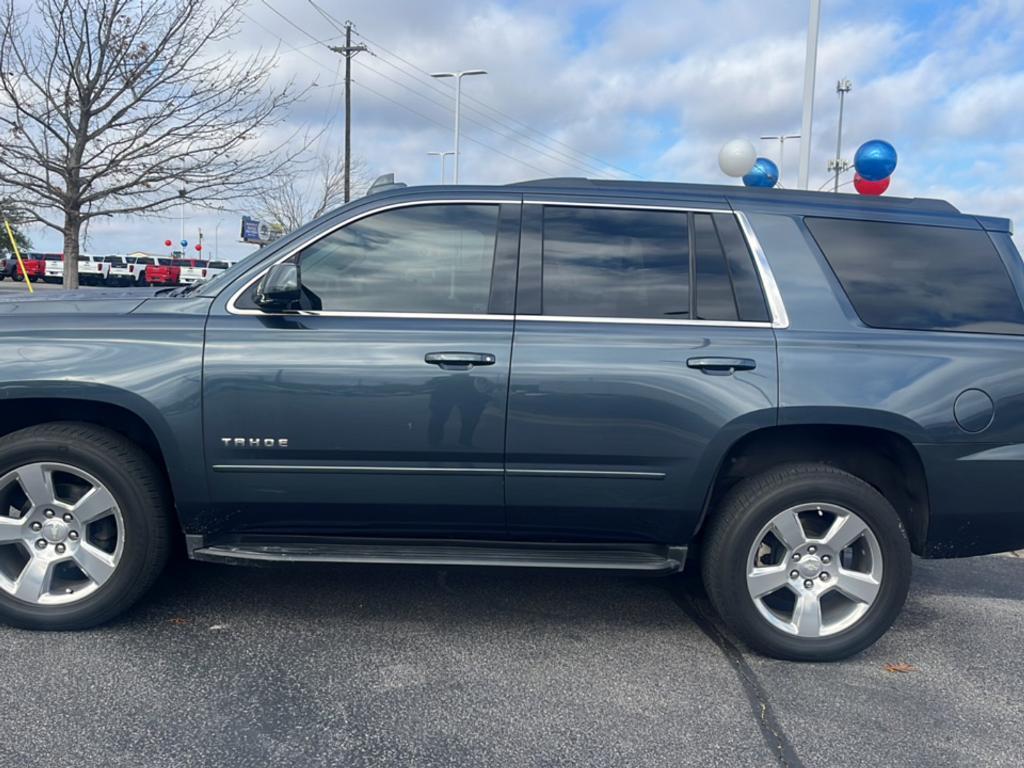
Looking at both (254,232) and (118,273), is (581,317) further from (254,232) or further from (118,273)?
(118,273)

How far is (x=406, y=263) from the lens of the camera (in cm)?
345

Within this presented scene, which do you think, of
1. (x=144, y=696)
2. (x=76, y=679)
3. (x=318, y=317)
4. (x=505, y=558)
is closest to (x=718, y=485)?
(x=505, y=558)

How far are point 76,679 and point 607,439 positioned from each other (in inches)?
85.0

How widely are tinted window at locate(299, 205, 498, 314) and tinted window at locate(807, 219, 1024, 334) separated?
1436mm

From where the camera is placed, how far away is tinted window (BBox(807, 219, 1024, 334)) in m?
3.39

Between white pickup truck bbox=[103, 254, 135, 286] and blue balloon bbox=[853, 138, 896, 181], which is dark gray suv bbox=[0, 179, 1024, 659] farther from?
white pickup truck bbox=[103, 254, 135, 286]

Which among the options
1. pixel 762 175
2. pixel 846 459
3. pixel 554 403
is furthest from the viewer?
pixel 762 175

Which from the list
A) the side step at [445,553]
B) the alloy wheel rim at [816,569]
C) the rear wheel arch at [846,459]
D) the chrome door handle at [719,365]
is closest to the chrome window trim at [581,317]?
the chrome door handle at [719,365]

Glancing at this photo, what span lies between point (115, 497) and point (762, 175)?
25.4ft

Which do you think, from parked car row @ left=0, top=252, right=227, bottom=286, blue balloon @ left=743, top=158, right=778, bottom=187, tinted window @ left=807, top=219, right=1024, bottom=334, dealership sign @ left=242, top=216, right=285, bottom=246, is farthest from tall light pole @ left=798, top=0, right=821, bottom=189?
parked car row @ left=0, top=252, right=227, bottom=286

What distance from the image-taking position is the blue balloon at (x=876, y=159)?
25.0ft

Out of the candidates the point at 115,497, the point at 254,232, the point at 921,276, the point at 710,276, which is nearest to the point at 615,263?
the point at 710,276

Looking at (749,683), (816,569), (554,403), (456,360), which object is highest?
(456,360)

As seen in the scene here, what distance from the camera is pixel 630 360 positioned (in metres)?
3.25
